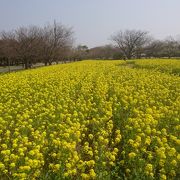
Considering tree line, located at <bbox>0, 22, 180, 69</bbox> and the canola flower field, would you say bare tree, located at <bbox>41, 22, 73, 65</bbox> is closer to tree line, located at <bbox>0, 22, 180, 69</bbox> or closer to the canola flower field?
tree line, located at <bbox>0, 22, 180, 69</bbox>

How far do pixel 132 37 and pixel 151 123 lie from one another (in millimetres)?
95623

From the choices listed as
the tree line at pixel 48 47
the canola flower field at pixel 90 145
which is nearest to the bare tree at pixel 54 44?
the tree line at pixel 48 47

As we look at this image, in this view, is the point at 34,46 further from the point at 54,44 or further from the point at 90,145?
the point at 90,145

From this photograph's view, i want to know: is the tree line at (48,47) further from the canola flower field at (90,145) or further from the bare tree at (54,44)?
the canola flower field at (90,145)

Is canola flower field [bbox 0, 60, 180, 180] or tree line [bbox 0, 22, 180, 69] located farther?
tree line [bbox 0, 22, 180, 69]

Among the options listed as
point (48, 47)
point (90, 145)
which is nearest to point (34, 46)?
point (48, 47)

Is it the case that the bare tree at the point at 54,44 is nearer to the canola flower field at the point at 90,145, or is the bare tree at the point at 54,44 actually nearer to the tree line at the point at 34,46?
the tree line at the point at 34,46

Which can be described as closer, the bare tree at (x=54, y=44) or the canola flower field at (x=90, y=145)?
the canola flower field at (x=90, y=145)

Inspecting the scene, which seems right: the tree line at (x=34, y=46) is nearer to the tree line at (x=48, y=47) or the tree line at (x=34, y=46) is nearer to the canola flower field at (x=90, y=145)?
the tree line at (x=48, y=47)

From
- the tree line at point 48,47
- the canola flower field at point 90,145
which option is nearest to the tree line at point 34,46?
the tree line at point 48,47

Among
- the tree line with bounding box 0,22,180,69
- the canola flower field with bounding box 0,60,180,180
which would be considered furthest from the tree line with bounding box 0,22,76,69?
the canola flower field with bounding box 0,60,180,180

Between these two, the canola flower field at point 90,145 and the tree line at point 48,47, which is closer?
the canola flower field at point 90,145

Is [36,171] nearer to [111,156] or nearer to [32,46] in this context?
[111,156]

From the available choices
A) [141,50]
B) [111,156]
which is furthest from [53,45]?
[111,156]
